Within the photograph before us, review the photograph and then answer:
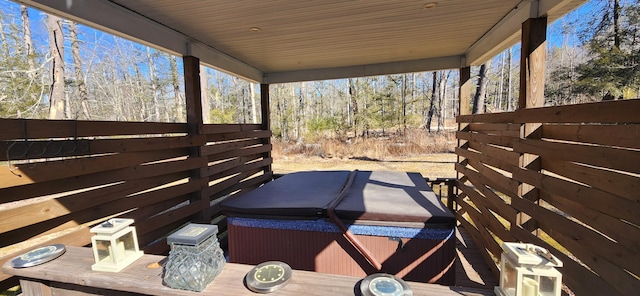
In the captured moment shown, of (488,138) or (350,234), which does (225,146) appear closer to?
(350,234)

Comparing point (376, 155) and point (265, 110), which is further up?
point (265, 110)

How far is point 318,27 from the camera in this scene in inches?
114

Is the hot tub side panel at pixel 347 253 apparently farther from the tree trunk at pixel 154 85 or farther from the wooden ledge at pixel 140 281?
the tree trunk at pixel 154 85

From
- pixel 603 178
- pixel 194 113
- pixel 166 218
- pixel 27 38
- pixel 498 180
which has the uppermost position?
pixel 27 38

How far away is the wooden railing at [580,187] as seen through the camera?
4.33ft

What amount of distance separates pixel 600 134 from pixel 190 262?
7.20 ft

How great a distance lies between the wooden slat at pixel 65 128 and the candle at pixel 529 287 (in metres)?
2.82

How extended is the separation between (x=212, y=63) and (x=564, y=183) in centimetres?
395

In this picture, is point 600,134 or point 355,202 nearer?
point 600,134

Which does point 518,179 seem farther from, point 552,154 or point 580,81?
point 580,81

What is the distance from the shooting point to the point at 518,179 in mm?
2355

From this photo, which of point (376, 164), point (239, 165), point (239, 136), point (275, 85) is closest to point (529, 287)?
point (239, 165)

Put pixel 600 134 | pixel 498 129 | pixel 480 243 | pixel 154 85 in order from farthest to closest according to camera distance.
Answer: pixel 154 85, pixel 480 243, pixel 498 129, pixel 600 134

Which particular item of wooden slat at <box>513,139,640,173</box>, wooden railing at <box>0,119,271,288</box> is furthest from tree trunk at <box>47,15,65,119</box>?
wooden slat at <box>513,139,640,173</box>
